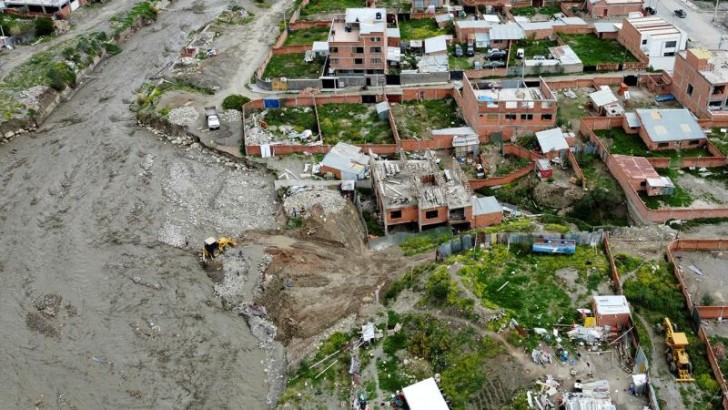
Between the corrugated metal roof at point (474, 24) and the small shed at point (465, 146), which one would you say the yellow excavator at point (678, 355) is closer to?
the small shed at point (465, 146)

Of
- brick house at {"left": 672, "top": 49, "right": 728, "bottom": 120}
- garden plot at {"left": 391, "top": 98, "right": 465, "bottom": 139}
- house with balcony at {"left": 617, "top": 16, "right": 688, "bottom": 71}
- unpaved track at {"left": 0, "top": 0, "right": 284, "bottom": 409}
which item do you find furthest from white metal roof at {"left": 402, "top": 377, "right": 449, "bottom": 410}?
house with balcony at {"left": 617, "top": 16, "right": 688, "bottom": 71}

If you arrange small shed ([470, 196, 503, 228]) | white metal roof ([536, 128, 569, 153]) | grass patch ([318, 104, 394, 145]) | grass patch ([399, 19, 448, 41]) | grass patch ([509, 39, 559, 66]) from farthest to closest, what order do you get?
grass patch ([399, 19, 448, 41])
grass patch ([509, 39, 559, 66])
grass patch ([318, 104, 394, 145])
white metal roof ([536, 128, 569, 153])
small shed ([470, 196, 503, 228])

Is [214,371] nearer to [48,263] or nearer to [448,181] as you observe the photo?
[48,263]

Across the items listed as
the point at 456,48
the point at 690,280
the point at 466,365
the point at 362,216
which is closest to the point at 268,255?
the point at 362,216

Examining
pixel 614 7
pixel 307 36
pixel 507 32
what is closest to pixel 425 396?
pixel 507 32

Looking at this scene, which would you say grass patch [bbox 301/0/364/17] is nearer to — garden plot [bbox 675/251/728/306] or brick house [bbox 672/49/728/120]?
brick house [bbox 672/49/728/120]

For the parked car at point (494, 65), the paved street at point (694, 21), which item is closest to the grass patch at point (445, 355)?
the parked car at point (494, 65)

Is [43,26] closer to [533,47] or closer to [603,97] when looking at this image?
[533,47]
